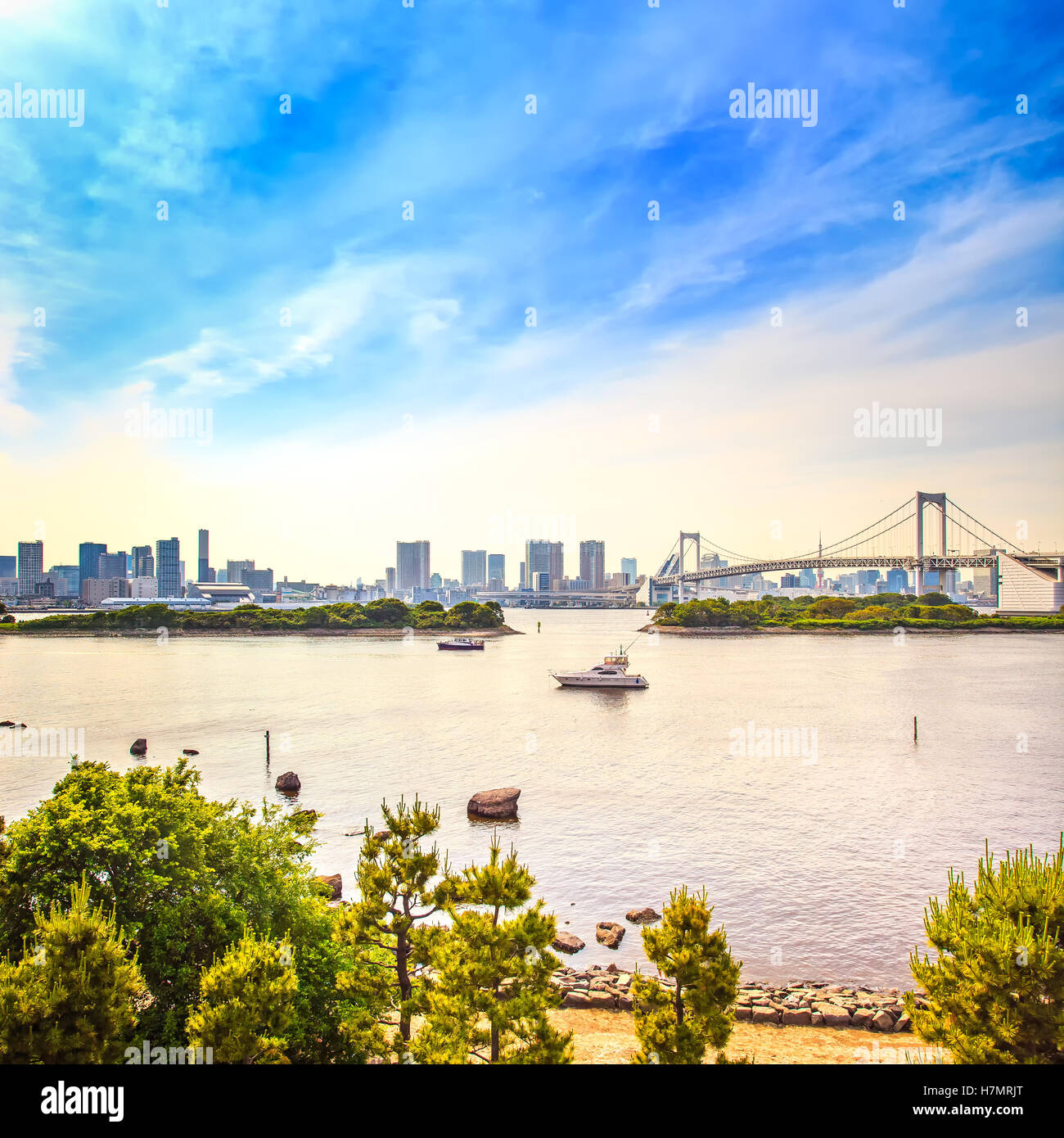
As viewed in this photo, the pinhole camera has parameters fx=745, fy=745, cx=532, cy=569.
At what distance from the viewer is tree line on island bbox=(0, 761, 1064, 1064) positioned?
6.49 m

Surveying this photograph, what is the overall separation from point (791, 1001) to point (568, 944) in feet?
12.4

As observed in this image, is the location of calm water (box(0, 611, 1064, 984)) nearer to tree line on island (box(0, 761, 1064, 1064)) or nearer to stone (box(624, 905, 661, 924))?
stone (box(624, 905, 661, 924))

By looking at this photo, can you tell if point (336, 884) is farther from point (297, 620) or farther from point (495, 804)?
point (297, 620)

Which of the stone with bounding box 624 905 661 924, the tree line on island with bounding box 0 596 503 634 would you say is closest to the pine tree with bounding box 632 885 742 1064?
the stone with bounding box 624 905 661 924

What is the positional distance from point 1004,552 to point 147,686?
122782mm

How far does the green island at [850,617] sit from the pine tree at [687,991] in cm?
11154

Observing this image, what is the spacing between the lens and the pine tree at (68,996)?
6.04m

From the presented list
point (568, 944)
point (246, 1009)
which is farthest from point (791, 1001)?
point (246, 1009)

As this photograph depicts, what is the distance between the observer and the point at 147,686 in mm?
49062

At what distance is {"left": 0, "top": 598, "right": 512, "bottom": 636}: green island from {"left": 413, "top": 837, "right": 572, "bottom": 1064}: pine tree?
350 ft

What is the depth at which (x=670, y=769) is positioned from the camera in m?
27.2

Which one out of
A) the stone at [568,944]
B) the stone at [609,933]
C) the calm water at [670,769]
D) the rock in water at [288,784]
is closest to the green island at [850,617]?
the calm water at [670,769]
